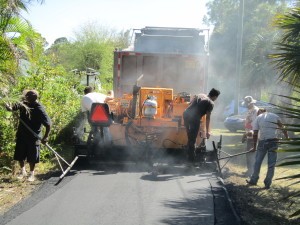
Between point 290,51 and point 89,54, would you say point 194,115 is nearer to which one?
point 290,51

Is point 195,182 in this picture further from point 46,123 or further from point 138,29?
point 138,29

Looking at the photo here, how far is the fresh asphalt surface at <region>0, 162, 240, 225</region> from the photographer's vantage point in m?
5.14

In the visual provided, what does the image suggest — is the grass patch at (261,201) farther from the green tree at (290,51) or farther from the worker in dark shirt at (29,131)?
the worker in dark shirt at (29,131)

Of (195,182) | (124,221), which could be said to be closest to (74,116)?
(195,182)

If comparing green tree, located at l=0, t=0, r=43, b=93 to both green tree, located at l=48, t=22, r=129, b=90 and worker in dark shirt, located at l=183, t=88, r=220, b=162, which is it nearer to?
worker in dark shirt, located at l=183, t=88, r=220, b=162

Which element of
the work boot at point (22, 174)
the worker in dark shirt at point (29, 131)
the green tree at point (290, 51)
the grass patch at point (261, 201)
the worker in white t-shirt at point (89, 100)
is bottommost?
the grass patch at point (261, 201)

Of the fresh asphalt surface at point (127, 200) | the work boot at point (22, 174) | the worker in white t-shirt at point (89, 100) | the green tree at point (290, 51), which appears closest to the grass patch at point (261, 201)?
the fresh asphalt surface at point (127, 200)

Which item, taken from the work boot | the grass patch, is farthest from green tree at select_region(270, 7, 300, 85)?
the work boot

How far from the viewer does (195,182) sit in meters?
7.30

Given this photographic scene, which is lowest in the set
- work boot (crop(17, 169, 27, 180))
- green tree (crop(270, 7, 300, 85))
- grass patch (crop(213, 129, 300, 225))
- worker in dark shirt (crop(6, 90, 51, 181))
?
grass patch (crop(213, 129, 300, 225))

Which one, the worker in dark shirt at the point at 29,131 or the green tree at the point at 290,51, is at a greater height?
the green tree at the point at 290,51

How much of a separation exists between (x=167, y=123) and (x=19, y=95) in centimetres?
294

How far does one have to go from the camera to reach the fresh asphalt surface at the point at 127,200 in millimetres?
5145

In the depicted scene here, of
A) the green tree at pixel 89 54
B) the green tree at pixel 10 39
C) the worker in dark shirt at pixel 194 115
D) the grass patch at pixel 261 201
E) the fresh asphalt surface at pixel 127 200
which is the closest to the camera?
the fresh asphalt surface at pixel 127 200
